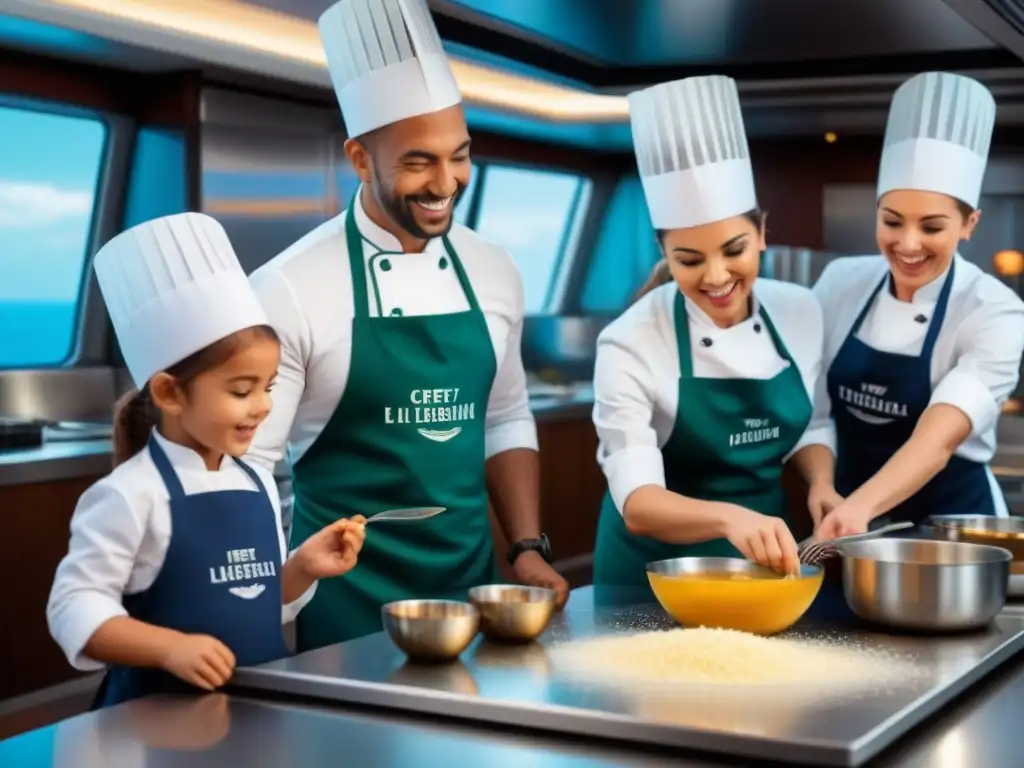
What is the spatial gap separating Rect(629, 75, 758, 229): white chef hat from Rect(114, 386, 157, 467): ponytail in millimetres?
869

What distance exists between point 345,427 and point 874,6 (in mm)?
1804

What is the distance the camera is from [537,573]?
2.03 meters

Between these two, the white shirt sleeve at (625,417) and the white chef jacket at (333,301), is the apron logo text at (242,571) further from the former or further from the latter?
the white shirt sleeve at (625,417)

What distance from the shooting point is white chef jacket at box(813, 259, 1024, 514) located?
2.36 meters

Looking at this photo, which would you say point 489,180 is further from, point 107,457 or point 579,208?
point 107,457

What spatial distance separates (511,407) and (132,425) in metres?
0.72

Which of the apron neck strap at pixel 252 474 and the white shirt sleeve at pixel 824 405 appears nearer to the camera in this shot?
the apron neck strap at pixel 252 474

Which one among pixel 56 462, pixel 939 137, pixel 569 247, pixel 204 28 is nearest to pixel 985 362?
pixel 939 137

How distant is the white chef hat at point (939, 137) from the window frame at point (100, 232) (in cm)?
248

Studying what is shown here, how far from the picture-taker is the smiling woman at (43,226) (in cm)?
399

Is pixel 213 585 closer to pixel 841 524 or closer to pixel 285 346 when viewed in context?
pixel 285 346

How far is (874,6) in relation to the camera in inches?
126

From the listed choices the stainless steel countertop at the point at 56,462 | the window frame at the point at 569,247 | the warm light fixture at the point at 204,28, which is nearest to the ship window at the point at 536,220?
the window frame at the point at 569,247

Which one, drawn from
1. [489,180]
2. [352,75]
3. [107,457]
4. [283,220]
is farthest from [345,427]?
[489,180]
